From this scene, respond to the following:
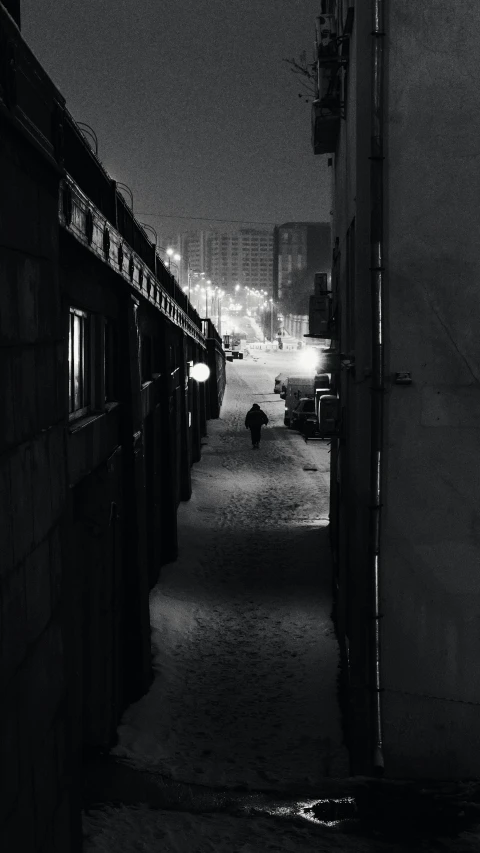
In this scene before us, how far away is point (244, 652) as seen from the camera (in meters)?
12.6

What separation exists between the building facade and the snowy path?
4.45 feet

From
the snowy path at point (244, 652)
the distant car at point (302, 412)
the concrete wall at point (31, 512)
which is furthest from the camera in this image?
the distant car at point (302, 412)

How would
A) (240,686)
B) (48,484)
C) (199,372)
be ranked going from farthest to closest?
(199,372)
(240,686)
(48,484)

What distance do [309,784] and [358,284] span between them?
497cm

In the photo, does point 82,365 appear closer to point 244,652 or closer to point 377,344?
point 377,344

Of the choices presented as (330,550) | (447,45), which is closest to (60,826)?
(447,45)

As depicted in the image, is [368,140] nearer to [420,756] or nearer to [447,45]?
[447,45]

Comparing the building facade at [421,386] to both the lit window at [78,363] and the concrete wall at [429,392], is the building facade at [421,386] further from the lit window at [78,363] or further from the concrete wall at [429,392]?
the lit window at [78,363]

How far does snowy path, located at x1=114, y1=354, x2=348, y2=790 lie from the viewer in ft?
30.4

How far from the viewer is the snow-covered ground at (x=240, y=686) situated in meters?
7.14

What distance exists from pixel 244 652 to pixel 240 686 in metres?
1.21

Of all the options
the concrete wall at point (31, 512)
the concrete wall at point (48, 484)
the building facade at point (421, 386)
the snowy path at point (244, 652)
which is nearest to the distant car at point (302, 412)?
the snowy path at point (244, 652)

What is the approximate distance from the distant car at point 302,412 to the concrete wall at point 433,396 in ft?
95.7

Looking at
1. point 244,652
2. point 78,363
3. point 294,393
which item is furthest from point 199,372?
point 78,363
